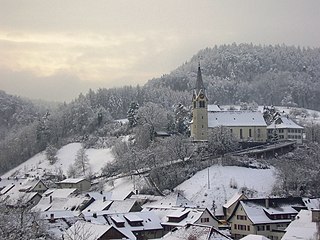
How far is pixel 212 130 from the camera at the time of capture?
285 ft

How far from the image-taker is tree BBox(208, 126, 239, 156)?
81875 mm

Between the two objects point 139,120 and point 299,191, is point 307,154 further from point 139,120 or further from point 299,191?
point 139,120

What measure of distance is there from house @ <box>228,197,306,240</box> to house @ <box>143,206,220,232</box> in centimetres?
218

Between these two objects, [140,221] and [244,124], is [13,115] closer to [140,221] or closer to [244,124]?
[244,124]

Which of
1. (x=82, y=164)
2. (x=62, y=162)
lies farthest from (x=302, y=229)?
(x=62, y=162)

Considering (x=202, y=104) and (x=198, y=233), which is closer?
(x=198, y=233)

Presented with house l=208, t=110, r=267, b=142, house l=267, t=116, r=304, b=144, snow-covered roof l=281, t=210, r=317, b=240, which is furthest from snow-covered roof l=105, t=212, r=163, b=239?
house l=267, t=116, r=304, b=144

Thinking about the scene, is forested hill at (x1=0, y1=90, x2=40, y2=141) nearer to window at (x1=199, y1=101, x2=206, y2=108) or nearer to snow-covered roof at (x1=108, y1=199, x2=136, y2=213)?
window at (x1=199, y1=101, x2=206, y2=108)

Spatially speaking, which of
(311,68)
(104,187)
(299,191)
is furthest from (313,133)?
(311,68)

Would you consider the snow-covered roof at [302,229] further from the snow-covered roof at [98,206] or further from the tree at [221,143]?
the tree at [221,143]

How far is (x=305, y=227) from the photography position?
142ft

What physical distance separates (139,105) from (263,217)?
8593 centimetres

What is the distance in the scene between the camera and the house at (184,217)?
54000 millimetres

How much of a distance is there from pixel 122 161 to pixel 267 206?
3571 cm
